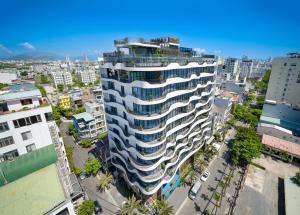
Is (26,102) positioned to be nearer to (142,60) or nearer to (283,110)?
(142,60)

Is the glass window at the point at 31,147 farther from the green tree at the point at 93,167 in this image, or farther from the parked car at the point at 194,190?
the parked car at the point at 194,190

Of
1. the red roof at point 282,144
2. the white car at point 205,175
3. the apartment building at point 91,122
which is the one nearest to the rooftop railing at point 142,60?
the white car at point 205,175

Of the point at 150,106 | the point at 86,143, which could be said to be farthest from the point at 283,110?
the point at 86,143

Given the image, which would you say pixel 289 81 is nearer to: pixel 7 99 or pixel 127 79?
pixel 127 79

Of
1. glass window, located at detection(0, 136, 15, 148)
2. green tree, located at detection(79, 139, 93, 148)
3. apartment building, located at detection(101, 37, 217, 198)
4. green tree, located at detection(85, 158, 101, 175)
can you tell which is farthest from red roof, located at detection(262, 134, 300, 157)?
glass window, located at detection(0, 136, 15, 148)

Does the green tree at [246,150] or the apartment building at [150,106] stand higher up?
the apartment building at [150,106]

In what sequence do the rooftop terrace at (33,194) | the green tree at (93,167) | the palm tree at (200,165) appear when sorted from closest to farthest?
the rooftop terrace at (33,194) → the green tree at (93,167) → the palm tree at (200,165)

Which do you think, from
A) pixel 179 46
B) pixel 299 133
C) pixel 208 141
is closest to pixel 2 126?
pixel 179 46
